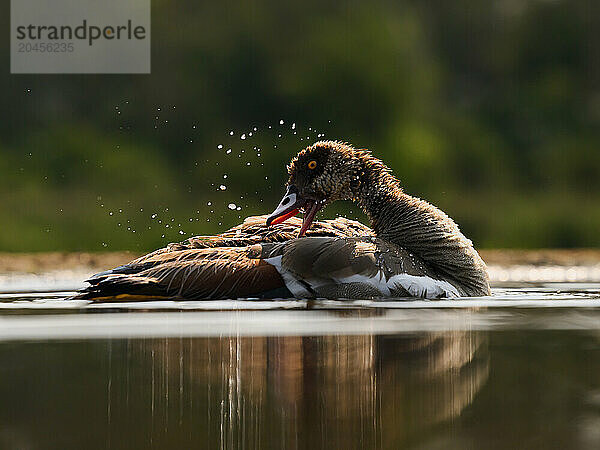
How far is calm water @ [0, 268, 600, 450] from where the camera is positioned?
2295mm

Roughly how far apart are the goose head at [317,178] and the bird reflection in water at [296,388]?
286 centimetres

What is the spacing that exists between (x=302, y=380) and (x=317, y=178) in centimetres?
395

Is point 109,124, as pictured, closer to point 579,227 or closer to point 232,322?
point 579,227

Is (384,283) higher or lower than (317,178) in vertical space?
lower

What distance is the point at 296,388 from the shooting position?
9.27ft

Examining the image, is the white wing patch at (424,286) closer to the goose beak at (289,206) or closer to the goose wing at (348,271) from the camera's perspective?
the goose wing at (348,271)

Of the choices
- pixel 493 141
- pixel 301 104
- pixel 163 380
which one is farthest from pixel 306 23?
pixel 163 380

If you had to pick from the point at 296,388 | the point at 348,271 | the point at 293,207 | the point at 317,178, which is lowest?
the point at 296,388

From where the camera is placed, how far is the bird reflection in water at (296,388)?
2.31 metres

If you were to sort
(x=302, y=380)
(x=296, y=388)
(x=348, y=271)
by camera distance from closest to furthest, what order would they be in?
(x=296, y=388)
(x=302, y=380)
(x=348, y=271)

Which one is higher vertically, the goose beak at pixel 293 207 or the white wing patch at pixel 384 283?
the goose beak at pixel 293 207

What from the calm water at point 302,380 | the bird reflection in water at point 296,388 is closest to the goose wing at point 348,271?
the calm water at point 302,380

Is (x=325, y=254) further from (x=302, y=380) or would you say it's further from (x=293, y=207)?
(x=302, y=380)

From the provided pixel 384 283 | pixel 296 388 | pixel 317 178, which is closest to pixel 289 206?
pixel 317 178
